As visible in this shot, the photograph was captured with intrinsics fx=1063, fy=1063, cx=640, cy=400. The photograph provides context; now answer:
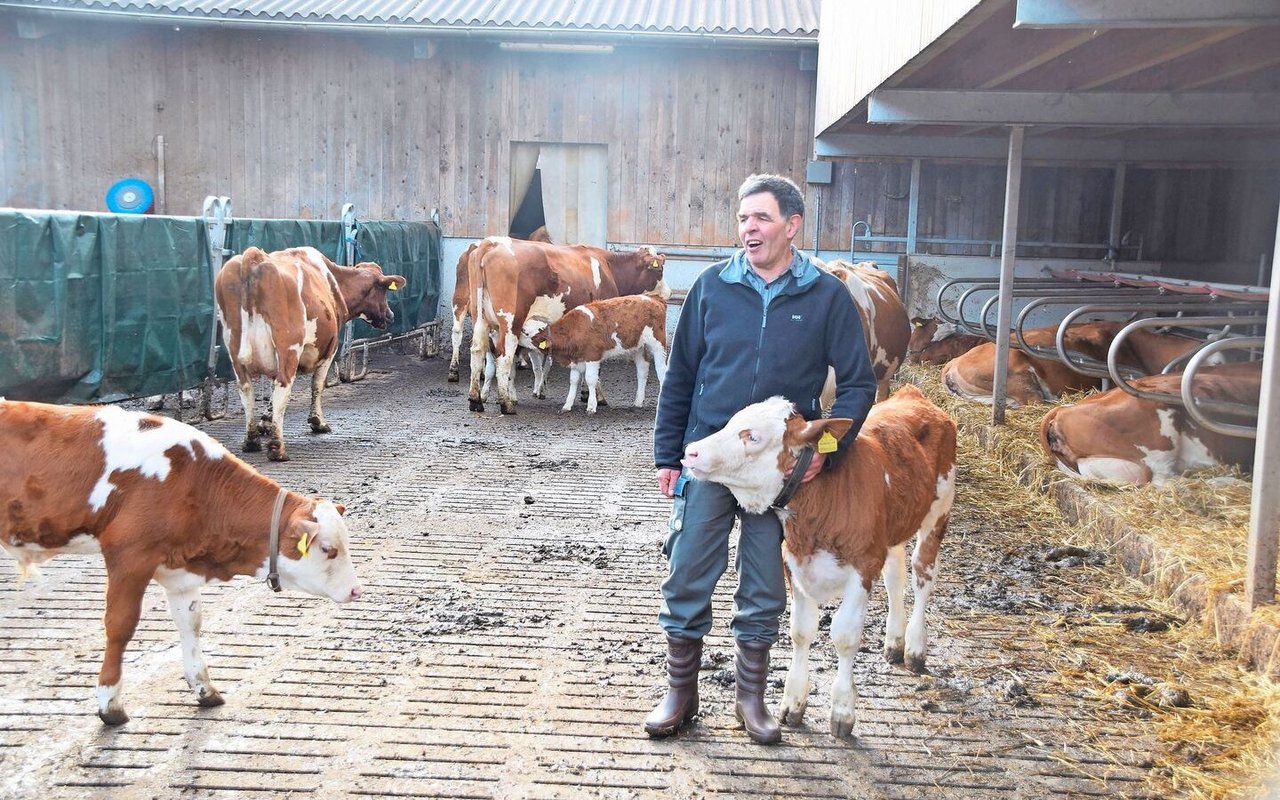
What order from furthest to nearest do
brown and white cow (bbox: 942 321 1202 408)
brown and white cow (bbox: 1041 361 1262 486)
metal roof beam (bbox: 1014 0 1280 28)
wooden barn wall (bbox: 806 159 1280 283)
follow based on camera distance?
wooden barn wall (bbox: 806 159 1280 283) → brown and white cow (bbox: 942 321 1202 408) → brown and white cow (bbox: 1041 361 1262 486) → metal roof beam (bbox: 1014 0 1280 28)

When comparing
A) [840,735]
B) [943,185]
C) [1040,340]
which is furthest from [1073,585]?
[943,185]

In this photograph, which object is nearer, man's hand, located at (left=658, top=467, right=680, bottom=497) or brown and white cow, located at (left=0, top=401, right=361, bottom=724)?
brown and white cow, located at (left=0, top=401, right=361, bottom=724)

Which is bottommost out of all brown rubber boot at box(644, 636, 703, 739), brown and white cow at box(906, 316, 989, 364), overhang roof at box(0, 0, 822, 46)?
brown rubber boot at box(644, 636, 703, 739)

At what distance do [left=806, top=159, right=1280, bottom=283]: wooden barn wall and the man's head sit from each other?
40.2 feet

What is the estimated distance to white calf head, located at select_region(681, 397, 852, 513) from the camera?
11.8 feet

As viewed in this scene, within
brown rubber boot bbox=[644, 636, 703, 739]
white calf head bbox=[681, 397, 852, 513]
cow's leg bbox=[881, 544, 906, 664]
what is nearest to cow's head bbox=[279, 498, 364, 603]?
brown rubber boot bbox=[644, 636, 703, 739]

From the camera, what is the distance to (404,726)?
3.97 meters

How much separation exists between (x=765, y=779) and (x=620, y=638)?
4.68 feet

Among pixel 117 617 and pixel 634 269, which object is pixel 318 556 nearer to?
pixel 117 617

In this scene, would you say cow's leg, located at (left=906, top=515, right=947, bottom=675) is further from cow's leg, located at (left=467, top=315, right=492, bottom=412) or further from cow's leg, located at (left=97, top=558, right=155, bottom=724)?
cow's leg, located at (left=467, top=315, right=492, bottom=412)

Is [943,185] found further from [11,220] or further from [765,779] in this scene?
[765,779]

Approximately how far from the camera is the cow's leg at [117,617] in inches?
152

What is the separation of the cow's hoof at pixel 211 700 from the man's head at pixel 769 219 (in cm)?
261

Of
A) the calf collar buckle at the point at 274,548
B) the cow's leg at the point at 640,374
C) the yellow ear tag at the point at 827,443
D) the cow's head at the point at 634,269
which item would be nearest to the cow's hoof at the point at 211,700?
the calf collar buckle at the point at 274,548
